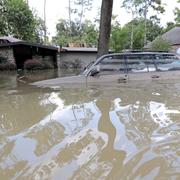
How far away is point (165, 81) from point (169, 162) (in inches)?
277

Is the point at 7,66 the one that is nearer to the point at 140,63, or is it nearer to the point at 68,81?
the point at 68,81

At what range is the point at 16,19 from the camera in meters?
41.6

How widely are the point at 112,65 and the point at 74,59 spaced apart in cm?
2687

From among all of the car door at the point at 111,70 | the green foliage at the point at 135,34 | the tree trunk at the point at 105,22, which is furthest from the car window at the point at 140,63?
the green foliage at the point at 135,34

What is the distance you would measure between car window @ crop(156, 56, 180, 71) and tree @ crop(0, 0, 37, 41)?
106ft

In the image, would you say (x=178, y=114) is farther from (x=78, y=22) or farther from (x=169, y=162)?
(x=78, y=22)

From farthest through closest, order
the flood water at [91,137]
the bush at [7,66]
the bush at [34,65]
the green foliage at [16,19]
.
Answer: the green foliage at [16,19]
the bush at [34,65]
the bush at [7,66]
the flood water at [91,137]

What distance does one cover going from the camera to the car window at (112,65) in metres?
10.8

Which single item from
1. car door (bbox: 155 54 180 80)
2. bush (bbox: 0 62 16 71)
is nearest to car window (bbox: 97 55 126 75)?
car door (bbox: 155 54 180 80)

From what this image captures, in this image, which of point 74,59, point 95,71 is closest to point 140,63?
point 95,71

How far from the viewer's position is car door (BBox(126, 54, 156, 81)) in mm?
10828

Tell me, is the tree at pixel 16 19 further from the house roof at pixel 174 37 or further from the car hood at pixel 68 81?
the car hood at pixel 68 81

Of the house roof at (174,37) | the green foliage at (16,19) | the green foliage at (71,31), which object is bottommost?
the green foliage at (71,31)

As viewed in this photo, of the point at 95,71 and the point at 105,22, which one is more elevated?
the point at 105,22
